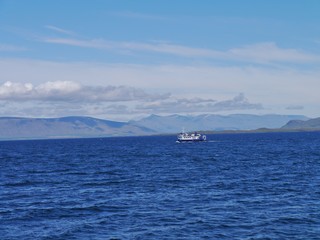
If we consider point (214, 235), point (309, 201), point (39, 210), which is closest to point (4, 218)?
point (39, 210)

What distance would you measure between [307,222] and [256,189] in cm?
1907

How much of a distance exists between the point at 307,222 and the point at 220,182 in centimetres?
2744

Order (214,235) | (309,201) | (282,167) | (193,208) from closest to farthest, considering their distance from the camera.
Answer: (214,235) < (193,208) < (309,201) < (282,167)

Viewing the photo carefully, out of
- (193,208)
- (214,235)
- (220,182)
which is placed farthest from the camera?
(220,182)

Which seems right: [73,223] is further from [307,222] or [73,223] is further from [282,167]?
[282,167]

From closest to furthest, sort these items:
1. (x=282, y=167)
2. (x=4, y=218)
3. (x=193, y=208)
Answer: (x=4, y=218), (x=193, y=208), (x=282, y=167)

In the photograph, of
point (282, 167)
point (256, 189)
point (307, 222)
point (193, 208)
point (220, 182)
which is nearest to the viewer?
point (307, 222)

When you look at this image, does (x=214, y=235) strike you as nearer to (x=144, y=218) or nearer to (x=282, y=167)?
(x=144, y=218)

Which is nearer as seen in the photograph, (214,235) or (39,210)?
(214,235)

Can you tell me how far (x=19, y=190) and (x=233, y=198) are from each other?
92.1 ft

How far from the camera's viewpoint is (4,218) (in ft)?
146

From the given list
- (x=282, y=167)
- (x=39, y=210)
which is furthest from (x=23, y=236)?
(x=282, y=167)

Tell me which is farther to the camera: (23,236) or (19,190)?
(19,190)

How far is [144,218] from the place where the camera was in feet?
143
